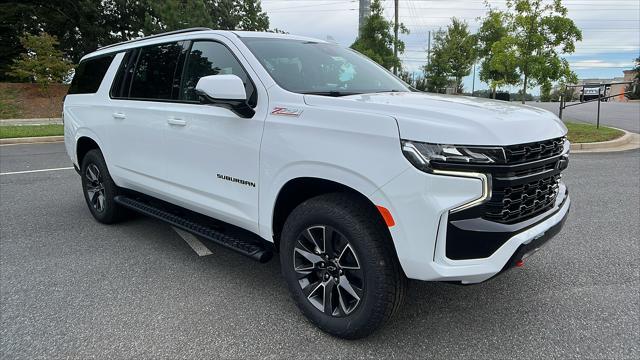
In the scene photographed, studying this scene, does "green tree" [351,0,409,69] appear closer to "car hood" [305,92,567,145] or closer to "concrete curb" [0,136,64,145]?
"concrete curb" [0,136,64,145]

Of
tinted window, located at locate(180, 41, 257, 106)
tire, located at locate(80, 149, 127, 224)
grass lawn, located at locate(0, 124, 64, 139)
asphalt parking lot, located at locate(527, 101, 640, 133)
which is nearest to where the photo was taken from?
tinted window, located at locate(180, 41, 257, 106)

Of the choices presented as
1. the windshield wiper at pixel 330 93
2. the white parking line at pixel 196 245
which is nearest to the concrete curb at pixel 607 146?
the windshield wiper at pixel 330 93

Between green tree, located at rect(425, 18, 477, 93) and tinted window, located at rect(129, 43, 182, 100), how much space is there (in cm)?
2575

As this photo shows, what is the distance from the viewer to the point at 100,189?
16.2 feet

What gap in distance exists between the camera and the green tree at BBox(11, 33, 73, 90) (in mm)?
21047

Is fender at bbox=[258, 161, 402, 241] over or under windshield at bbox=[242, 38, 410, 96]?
under

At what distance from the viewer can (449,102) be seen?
2.66 m

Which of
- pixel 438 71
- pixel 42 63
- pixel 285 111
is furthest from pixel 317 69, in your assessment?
pixel 438 71

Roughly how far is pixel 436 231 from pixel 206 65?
2.27m

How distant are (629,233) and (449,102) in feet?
10.5

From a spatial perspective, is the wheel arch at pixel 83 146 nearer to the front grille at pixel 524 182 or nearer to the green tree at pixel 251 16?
the front grille at pixel 524 182

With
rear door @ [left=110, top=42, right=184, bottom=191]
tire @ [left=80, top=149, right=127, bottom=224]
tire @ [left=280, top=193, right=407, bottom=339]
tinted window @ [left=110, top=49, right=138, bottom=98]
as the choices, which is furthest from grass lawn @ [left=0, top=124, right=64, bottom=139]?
tire @ [left=280, top=193, right=407, bottom=339]

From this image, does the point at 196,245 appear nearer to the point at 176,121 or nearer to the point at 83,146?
the point at 176,121

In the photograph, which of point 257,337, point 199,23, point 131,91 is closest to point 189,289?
point 257,337
